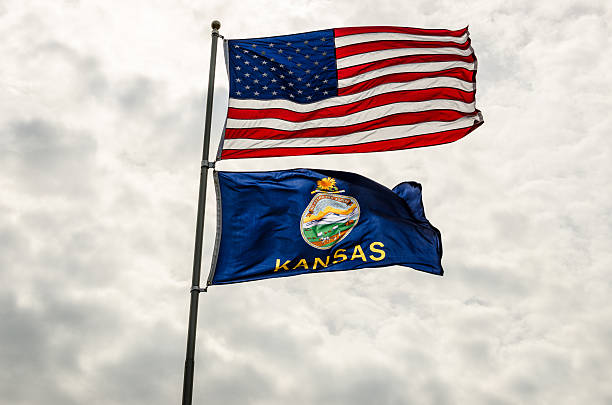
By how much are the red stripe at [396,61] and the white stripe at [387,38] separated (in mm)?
550

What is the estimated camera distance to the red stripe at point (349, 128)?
17.4 m

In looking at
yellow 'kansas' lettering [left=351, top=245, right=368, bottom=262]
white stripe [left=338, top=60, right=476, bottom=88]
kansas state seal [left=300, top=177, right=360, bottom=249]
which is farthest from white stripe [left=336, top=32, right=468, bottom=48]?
yellow 'kansas' lettering [left=351, top=245, right=368, bottom=262]

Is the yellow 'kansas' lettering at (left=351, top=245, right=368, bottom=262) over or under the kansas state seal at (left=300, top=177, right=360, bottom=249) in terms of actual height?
under

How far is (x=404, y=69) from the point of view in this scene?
19.5 meters

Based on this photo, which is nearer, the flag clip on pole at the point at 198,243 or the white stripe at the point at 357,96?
the flag clip on pole at the point at 198,243

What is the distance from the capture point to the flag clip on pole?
1443 centimetres

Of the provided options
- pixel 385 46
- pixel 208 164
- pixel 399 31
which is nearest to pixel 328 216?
pixel 208 164

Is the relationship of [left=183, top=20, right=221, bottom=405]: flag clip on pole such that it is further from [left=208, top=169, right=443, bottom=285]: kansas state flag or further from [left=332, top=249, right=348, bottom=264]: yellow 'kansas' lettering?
[left=332, top=249, right=348, bottom=264]: yellow 'kansas' lettering

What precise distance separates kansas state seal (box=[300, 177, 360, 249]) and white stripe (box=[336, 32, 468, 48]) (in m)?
3.92

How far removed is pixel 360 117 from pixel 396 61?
209 cm

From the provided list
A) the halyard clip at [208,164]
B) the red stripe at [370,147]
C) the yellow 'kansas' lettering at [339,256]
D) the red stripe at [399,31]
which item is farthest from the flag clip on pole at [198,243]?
the red stripe at [399,31]

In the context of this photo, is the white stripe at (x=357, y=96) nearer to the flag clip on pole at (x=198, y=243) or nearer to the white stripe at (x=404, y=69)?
the white stripe at (x=404, y=69)

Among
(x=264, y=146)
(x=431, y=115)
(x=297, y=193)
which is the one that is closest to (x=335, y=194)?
(x=297, y=193)

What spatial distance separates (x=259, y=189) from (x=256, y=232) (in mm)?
1221
